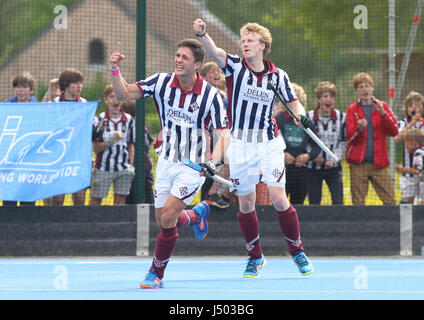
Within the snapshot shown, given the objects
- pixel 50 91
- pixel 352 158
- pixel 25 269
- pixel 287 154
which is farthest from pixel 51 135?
pixel 352 158

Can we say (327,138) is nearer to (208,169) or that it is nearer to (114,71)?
(208,169)

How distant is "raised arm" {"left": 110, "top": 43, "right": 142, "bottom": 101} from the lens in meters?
6.50

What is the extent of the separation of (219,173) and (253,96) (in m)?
2.24

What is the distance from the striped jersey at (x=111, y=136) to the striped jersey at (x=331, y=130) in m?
2.14

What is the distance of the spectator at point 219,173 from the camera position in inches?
377

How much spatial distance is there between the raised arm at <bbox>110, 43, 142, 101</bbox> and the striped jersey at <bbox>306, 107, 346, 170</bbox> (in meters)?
3.58

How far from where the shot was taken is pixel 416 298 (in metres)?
6.02

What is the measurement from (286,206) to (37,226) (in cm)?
327

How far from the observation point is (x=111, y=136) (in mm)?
9867

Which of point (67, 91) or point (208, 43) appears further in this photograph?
point (67, 91)

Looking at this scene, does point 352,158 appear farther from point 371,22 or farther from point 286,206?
point 371,22

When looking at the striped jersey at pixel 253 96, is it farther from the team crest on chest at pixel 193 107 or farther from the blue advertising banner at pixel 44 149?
the blue advertising banner at pixel 44 149

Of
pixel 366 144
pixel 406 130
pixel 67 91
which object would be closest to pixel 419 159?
pixel 406 130

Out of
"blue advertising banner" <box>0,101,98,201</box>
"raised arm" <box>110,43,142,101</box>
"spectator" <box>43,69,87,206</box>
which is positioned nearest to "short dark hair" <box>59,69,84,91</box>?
"spectator" <box>43,69,87,206</box>
